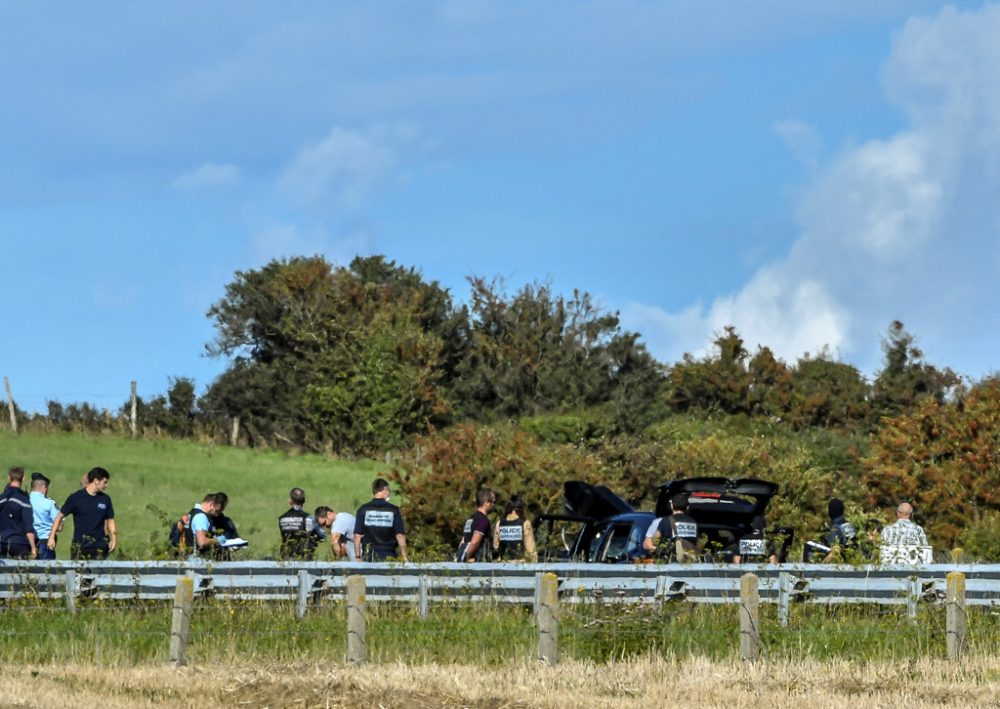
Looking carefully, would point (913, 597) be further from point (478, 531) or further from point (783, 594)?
point (478, 531)

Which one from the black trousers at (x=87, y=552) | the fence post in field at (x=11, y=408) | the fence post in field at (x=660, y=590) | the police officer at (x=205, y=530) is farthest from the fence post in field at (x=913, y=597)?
the fence post in field at (x=11, y=408)

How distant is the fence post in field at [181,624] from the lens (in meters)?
13.2

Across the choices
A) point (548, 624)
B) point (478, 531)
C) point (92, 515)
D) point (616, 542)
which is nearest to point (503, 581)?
point (548, 624)

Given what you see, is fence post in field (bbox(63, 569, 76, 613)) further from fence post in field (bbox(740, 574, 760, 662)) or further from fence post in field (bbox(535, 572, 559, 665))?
fence post in field (bbox(740, 574, 760, 662))

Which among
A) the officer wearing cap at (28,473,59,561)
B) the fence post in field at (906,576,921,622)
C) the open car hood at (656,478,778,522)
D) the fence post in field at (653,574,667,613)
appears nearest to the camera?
the fence post in field at (653,574,667,613)

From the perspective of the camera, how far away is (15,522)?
1733cm

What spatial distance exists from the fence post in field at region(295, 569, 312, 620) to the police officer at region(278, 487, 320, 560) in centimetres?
210

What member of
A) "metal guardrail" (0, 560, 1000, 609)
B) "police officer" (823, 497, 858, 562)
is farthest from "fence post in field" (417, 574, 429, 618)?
"police officer" (823, 497, 858, 562)

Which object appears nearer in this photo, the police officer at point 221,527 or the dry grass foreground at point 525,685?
the dry grass foreground at point 525,685

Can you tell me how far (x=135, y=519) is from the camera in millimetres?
35344

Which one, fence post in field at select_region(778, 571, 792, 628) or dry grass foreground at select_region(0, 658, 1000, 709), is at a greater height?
fence post in field at select_region(778, 571, 792, 628)

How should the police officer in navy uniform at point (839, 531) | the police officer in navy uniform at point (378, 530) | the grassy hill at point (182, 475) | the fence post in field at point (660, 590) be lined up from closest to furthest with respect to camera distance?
the fence post in field at point (660, 590), the police officer in navy uniform at point (839, 531), the police officer in navy uniform at point (378, 530), the grassy hill at point (182, 475)

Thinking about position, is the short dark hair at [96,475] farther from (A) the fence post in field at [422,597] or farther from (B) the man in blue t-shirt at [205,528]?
(A) the fence post in field at [422,597]

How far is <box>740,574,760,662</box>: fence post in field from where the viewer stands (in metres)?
13.5
